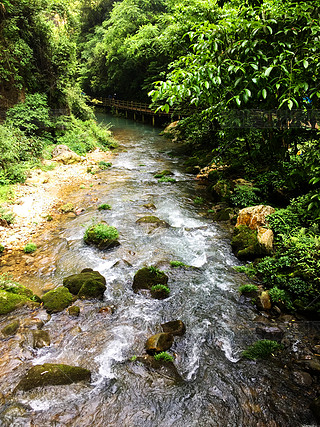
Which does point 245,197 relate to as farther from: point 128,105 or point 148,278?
point 128,105

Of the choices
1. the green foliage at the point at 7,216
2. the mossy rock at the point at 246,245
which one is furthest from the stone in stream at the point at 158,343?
the green foliage at the point at 7,216

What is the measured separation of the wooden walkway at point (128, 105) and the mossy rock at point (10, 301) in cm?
2363

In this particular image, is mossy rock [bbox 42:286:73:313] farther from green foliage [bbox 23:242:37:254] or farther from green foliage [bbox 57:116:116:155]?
green foliage [bbox 57:116:116:155]

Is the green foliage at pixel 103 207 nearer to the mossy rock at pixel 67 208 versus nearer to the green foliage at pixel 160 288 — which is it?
the mossy rock at pixel 67 208

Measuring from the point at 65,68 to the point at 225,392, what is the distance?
17883 millimetres

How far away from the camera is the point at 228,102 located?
11.7 feet

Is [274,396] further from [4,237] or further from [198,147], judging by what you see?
[198,147]

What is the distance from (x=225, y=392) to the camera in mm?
3533

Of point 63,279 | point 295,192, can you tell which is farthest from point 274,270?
point 63,279

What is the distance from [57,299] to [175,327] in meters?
2.28

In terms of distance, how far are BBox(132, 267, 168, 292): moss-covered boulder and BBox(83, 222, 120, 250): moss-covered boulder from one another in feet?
5.40

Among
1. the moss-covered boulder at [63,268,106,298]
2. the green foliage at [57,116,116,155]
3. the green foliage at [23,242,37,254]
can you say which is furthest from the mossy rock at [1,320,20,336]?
the green foliage at [57,116,116,155]

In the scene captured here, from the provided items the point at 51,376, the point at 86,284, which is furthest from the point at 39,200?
the point at 51,376

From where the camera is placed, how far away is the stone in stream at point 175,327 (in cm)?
445
